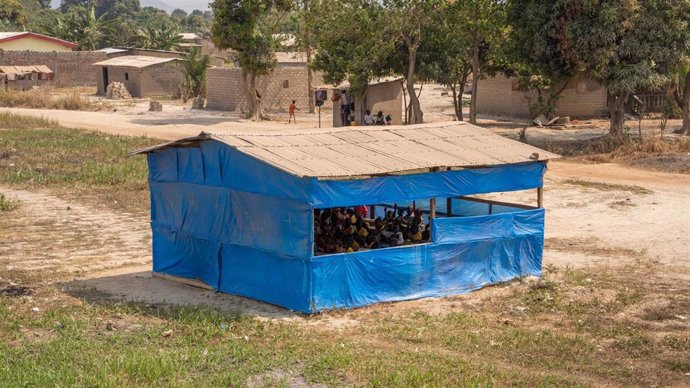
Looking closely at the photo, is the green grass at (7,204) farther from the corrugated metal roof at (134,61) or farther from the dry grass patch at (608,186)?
the corrugated metal roof at (134,61)

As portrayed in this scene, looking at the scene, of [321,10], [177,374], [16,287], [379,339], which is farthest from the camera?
[321,10]

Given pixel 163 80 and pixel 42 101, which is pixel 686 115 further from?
pixel 42 101

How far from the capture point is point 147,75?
5388 centimetres

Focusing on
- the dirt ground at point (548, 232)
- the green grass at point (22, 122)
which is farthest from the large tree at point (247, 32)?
the dirt ground at point (548, 232)

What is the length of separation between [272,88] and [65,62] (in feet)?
67.8

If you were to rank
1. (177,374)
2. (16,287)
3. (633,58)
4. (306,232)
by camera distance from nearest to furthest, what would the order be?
(177,374), (306,232), (16,287), (633,58)

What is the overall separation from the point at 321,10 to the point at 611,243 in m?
19.6

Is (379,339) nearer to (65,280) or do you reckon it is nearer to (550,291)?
(550,291)

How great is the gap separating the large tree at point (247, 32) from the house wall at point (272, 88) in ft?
13.0

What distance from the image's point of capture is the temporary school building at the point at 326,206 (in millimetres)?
14680

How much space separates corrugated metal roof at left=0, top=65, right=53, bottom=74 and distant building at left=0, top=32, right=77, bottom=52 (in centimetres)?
856

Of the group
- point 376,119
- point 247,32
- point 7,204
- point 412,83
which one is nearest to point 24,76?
point 247,32

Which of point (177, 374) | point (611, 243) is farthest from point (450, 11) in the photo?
point (177, 374)

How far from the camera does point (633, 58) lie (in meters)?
30.1
